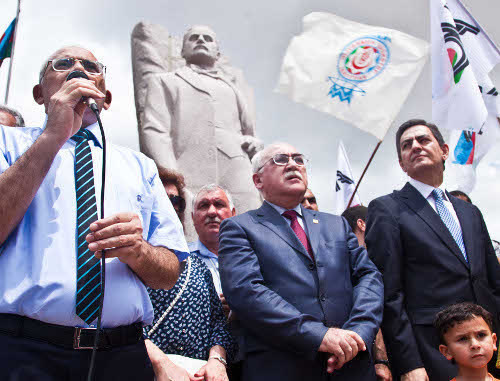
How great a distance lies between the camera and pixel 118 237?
1533 millimetres

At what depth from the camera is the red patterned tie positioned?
264 cm

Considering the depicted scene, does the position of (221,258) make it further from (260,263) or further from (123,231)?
(123,231)

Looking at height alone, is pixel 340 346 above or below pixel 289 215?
below

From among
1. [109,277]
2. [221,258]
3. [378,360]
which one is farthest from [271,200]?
[109,277]

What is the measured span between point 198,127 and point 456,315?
4941 mm

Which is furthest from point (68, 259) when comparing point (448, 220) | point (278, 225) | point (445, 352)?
point (448, 220)

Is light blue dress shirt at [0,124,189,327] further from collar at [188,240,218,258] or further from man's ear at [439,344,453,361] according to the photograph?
man's ear at [439,344,453,361]

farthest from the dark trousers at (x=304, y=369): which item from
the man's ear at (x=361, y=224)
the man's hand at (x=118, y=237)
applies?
the man's ear at (x=361, y=224)

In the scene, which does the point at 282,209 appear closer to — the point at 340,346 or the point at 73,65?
the point at 340,346

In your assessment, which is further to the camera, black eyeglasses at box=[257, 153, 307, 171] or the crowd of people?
black eyeglasses at box=[257, 153, 307, 171]

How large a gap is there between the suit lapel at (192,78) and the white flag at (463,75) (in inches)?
138

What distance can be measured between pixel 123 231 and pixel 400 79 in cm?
394

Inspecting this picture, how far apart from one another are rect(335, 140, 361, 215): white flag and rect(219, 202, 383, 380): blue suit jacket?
423 centimetres

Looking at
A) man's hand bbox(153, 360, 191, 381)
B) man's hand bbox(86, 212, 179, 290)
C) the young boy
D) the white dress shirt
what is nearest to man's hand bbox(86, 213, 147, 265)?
man's hand bbox(86, 212, 179, 290)
